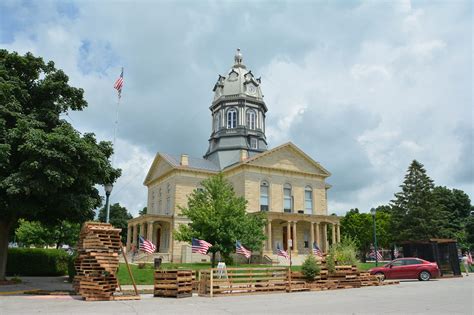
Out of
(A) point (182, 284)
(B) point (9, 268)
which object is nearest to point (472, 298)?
(A) point (182, 284)

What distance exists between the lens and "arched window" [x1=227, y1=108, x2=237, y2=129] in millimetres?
57844

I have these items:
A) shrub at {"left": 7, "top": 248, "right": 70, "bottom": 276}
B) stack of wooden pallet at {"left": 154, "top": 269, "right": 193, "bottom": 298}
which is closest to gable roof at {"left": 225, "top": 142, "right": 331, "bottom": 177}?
shrub at {"left": 7, "top": 248, "right": 70, "bottom": 276}

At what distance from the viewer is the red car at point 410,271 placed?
25328 millimetres

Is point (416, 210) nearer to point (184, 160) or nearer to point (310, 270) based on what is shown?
point (184, 160)

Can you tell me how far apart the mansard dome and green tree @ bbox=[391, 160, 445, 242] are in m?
23.1

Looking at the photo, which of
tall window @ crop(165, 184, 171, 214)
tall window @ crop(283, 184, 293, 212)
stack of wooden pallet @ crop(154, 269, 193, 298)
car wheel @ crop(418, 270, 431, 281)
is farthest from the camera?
tall window @ crop(165, 184, 171, 214)

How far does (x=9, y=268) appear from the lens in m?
28.2

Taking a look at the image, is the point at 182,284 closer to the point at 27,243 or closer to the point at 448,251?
the point at 448,251

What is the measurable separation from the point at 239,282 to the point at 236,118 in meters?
40.7

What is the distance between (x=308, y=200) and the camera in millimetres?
51031

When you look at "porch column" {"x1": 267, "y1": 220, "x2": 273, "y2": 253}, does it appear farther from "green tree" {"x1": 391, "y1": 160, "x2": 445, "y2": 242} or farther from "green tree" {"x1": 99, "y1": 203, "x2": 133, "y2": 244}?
"green tree" {"x1": 99, "y1": 203, "x2": 133, "y2": 244}

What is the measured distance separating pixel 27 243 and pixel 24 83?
38188 millimetres

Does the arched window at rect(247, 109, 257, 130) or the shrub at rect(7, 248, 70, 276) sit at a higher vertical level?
the arched window at rect(247, 109, 257, 130)

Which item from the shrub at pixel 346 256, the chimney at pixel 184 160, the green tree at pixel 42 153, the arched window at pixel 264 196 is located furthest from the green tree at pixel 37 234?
the shrub at pixel 346 256
